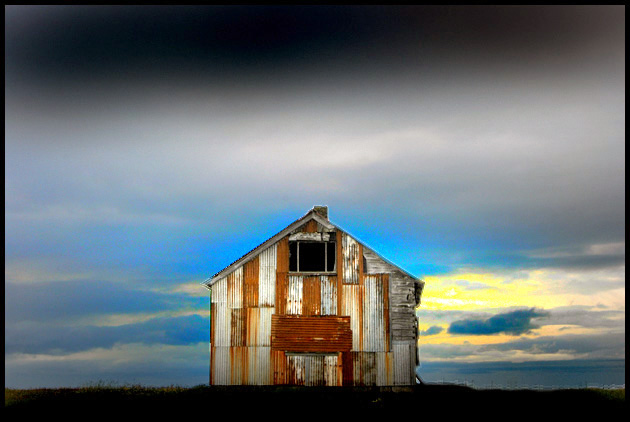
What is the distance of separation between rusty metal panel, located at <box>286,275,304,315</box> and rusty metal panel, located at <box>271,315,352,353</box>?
34 centimetres

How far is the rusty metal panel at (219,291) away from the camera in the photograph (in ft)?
110

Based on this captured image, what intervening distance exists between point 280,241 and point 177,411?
10229mm

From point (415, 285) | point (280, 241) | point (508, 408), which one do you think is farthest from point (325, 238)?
point (508, 408)

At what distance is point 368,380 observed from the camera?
32.6m

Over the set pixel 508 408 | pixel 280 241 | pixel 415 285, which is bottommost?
pixel 508 408

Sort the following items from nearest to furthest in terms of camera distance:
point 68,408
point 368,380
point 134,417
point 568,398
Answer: point 134,417 < point 68,408 < point 568,398 < point 368,380

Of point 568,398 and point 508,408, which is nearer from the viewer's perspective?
point 508,408

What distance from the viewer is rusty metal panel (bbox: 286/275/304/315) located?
33.1 meters

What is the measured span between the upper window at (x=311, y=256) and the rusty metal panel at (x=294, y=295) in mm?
536

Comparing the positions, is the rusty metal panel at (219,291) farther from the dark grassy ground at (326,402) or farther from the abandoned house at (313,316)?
the dark grassy ground at (326,402)

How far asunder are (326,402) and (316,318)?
546 centimetres

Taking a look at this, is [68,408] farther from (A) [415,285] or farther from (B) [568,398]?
(B) [568,398]

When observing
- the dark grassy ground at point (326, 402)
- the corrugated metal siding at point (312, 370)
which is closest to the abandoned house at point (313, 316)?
the corrugated metal siding at point (312, 370)

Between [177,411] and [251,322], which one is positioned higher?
[251,322]
